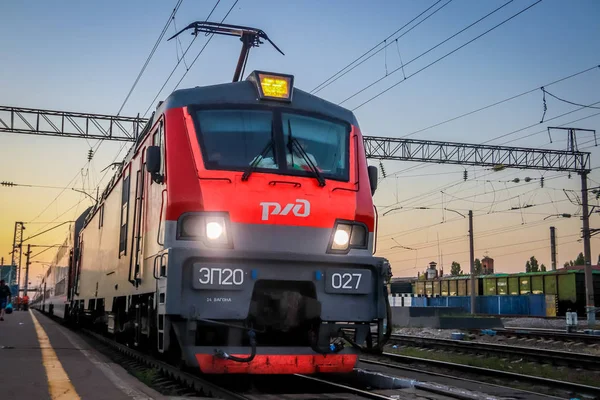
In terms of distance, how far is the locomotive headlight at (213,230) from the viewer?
22.7 ft

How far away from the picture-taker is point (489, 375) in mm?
10562

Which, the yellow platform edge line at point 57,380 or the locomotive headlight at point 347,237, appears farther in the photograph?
the locomotive headlight at point 347,237

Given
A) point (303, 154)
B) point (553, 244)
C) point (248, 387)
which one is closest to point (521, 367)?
point (248, 387)

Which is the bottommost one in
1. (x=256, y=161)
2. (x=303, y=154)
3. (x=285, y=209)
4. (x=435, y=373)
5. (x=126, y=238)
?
(x=435, y=373)

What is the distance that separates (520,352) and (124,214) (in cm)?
869

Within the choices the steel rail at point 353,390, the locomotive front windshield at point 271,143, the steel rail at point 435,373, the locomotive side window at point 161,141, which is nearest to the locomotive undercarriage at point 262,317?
the steel rail at point 353,390

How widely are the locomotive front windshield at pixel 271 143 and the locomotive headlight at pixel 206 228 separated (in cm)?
59

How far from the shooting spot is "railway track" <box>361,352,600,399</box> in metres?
8.92

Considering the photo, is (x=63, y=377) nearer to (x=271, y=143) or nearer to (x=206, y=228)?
(x=206, y=228)

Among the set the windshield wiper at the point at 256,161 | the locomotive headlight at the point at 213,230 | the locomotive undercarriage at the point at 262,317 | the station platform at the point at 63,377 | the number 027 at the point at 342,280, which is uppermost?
the windshield wiper at the point at 256,161

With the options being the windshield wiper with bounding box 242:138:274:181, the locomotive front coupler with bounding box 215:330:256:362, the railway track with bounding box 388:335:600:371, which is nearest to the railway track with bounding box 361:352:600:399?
the railway track with bounding box 388:335:600:371

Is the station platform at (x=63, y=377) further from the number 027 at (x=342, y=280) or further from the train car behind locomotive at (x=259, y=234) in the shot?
the number 027 at (x=342, y=280)

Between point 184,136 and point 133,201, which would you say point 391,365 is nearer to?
point 133,201

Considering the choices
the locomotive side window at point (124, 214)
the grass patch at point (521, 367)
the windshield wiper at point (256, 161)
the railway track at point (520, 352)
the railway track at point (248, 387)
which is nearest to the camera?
the windshield wiper at point (256, 161)
